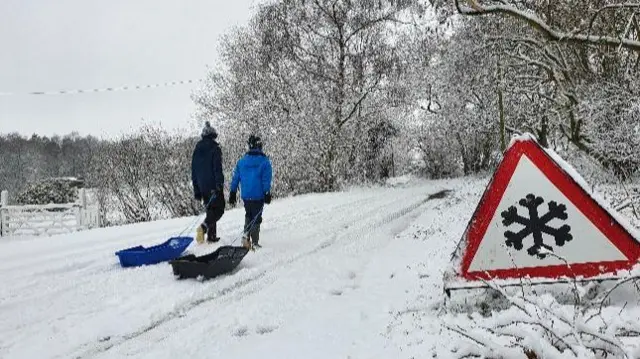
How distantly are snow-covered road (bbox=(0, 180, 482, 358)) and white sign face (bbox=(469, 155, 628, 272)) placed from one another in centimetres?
82

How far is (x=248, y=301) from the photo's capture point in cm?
580

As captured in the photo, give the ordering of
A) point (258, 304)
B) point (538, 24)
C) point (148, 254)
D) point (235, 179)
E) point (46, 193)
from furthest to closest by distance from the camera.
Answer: point (46, 193)
point (235, 179)
point (148, 254)
point (258, 304)
point (538, 24)

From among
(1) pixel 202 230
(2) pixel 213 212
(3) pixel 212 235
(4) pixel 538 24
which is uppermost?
(4) pixel 538 24

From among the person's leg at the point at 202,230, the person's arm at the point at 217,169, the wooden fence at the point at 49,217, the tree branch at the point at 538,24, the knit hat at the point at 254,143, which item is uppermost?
the tree branch at the point at 538,24

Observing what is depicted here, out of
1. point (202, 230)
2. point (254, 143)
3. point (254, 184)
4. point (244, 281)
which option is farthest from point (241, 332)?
point (254, 143)

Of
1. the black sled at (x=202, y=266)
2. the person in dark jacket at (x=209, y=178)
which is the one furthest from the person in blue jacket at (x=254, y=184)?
the black sled at (x=202, y=266)

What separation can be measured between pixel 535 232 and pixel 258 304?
10.3ft

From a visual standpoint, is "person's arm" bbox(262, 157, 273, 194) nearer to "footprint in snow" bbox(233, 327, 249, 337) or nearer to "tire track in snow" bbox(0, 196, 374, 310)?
"tire track in snow" bbox(0, 196, 374, 310)

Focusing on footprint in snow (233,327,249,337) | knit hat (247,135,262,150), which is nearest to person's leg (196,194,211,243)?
knit hat (247,135,262,150)

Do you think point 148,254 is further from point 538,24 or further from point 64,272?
point 538,24

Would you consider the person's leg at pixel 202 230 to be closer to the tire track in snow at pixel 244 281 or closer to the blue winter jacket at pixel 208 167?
the blue winter jacket at pixel 208 167

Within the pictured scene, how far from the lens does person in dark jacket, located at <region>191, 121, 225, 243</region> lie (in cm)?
966

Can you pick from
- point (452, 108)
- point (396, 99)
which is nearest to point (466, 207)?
point (396, 99)

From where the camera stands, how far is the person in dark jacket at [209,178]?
9664 millimetres
